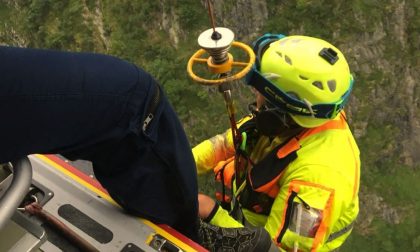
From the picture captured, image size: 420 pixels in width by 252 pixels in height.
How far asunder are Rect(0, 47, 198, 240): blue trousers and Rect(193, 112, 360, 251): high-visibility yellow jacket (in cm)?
113

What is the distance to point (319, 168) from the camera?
12.1ft

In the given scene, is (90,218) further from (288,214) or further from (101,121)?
(288,214)

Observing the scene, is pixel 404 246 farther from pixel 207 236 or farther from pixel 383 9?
pixel 207 236

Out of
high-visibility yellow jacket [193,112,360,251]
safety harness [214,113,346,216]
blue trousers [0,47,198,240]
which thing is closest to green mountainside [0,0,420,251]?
safety harness [214,113,346,216]

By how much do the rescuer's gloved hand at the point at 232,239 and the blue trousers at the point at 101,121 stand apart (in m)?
0.60

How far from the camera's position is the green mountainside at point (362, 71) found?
30.5 meters

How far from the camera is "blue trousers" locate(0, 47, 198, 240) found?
5.58ft

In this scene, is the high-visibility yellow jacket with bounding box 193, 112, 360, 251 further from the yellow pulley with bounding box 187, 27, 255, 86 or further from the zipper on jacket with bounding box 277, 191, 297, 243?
the yellow pulley with bounding box 187, 27, 255, 86

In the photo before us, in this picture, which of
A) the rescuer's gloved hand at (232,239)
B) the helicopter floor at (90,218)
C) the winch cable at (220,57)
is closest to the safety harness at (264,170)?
the winch cable at (220,57)

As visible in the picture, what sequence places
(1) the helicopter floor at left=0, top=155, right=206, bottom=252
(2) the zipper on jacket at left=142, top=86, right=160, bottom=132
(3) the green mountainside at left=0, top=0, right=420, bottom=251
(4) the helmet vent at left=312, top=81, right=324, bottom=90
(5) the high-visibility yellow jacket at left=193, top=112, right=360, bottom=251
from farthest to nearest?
(3) the green mountainside at left=0, top=0, right=420, bottom=251
(4) the helmet vent at left=312, top=81, right=324, bottom=90
(5) the high-visibility yellow jacket at left=193, top=112, right=360, bottom=251
(1) the helicopter floor at left=0, top=155, right=206, bottom=252
(2) the zipper on jacket at left=142, top=86, right=160, bottom=132

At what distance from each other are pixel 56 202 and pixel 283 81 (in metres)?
2.17

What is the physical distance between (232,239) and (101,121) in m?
1.41

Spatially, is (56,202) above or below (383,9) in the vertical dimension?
above

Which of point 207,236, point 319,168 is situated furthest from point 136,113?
point 319,168
